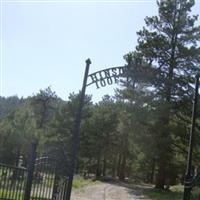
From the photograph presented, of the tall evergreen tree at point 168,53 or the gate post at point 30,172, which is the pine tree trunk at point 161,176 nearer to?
the tall evergreen tree at point 168,53

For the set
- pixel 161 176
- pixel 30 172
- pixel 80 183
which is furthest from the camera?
pixel 80 183

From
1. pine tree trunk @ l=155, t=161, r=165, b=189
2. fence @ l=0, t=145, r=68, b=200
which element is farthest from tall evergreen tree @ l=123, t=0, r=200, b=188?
fence @ l=0, t=145, r=68, b=200

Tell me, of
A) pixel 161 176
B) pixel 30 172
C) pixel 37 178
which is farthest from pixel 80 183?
pixel 30 172

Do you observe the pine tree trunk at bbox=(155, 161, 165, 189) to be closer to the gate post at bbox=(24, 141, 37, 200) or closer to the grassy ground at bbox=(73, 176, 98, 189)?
the grassy ground at bbox=(73, 176, 98, 189)

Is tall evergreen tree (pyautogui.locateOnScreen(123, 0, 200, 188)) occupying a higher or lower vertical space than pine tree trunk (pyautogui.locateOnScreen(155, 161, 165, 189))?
higher

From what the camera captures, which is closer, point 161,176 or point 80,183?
point 161,176

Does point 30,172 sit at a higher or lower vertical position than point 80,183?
higher

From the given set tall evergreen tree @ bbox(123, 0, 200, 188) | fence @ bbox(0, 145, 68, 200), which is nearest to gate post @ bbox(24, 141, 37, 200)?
fence @ bbox(0, 145, 68, 200)

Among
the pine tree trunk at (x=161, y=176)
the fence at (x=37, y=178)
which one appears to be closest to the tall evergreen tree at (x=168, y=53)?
the pine tree trunk at (x=161, y=176)

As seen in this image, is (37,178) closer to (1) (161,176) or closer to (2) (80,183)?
(1) (161,176)

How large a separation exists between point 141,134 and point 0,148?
10143 mm

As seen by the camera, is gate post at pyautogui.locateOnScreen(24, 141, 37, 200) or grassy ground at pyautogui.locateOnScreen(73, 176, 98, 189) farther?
grassy ground at pyautogui.locateOnScreen(73, 176, 98, 189)

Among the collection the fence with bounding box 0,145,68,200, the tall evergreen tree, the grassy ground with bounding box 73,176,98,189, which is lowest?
the grassy ground with bounding box 73,176,98,189

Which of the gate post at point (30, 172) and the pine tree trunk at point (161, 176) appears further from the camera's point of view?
the pine tree trunk at point (161, 176)
